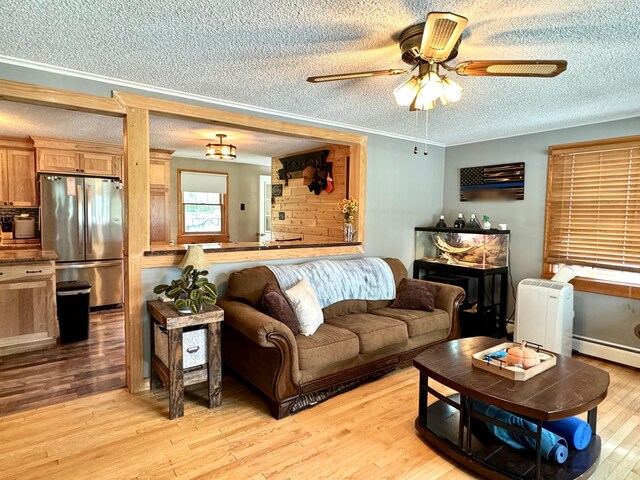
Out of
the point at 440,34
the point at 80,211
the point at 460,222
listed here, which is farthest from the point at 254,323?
the point at 80,211

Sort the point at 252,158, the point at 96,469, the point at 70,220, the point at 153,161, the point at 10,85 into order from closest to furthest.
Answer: the point at 96,469 → the point at 10,85 → the point at 70,220 → the point at 153,161 → the point at 252,158

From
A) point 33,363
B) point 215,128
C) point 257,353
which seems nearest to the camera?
point 257,353

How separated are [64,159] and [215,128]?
2374mm

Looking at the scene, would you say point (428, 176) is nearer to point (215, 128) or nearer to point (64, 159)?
point (215, 128)

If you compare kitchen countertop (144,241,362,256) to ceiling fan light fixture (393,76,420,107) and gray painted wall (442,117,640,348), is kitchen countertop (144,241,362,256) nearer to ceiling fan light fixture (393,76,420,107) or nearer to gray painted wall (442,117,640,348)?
gray painted wall (442,117,640,348)

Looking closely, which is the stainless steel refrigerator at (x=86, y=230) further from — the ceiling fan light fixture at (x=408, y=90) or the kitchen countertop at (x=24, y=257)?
the ceiling fan light fixture at (x=408, y=90)

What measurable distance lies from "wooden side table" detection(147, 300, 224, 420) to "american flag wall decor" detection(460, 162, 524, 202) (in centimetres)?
364

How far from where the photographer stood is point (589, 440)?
224cm

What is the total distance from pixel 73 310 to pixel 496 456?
4.23m

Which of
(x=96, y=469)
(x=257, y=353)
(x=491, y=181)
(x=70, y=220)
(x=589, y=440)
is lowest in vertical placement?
(x=96, y=469)

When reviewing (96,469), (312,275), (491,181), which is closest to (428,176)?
(491,181)

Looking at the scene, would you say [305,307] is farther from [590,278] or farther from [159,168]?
[159,168]

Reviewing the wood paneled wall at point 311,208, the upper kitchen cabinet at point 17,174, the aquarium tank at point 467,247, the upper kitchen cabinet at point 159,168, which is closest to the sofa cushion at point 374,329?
the aquarium tank at point 467,247

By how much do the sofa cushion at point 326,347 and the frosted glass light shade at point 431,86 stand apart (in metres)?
1.83
